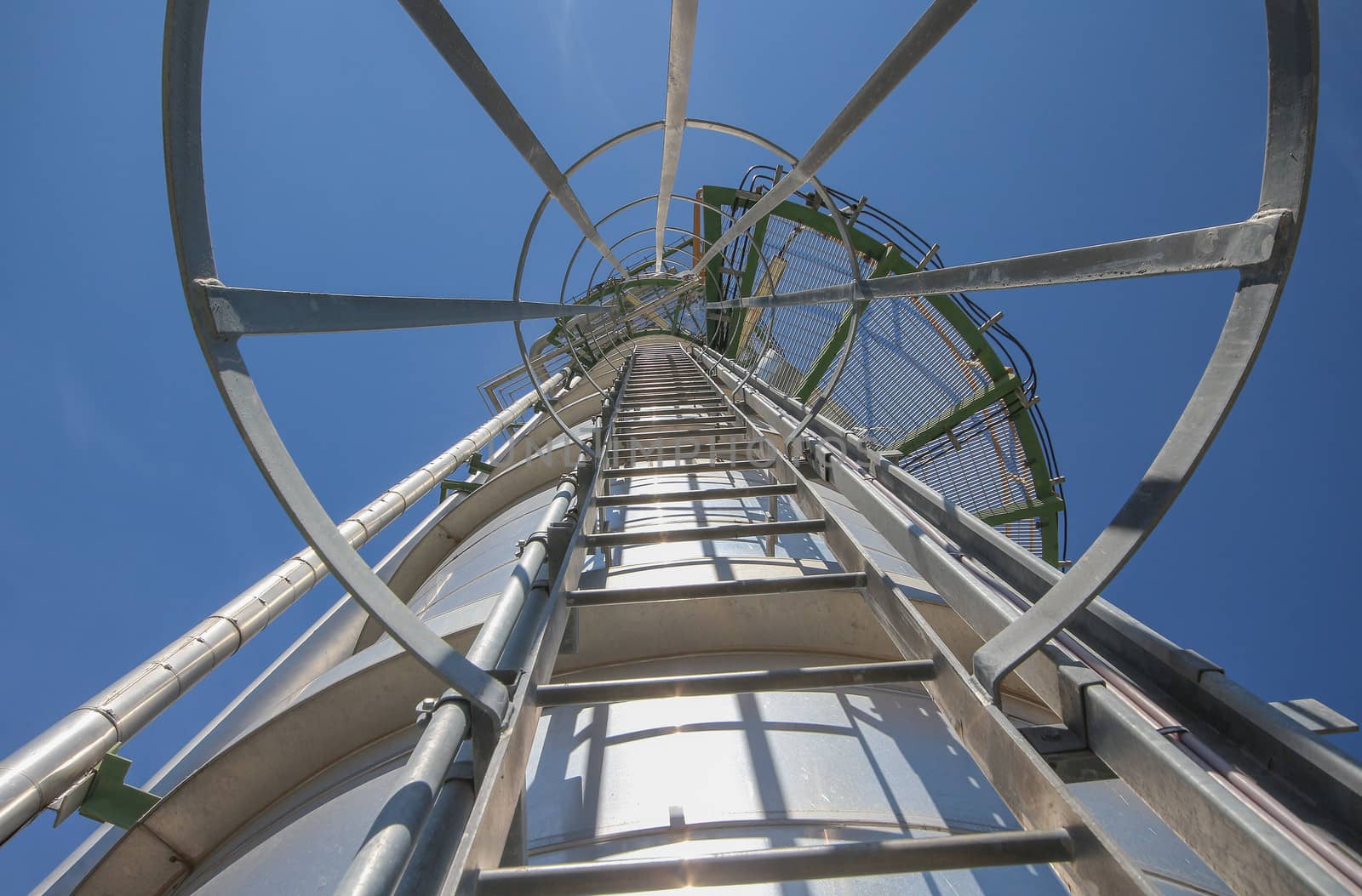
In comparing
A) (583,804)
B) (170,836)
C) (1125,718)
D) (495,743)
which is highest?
(495,743)

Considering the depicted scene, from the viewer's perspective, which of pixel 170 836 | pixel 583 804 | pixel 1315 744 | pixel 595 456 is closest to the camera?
pixel 1315 744

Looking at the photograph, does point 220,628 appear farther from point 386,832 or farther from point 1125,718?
point 1125,718

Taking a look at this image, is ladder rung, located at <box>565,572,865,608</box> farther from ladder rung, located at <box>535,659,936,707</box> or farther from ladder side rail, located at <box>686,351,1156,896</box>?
ladder rung, located at <box>535,659,936,707</box>

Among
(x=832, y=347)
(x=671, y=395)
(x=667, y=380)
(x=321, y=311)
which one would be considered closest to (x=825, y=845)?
(x=321, y=311)

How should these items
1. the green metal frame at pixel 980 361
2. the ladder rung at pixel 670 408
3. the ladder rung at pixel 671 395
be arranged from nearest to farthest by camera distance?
the ladder rung at pixel 670 408, the ladder rung at pixel 671 395, the green metal frame at pixel 980 361

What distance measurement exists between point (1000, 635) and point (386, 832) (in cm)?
146

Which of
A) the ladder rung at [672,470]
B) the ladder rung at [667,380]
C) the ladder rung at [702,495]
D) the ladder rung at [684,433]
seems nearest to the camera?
the ladder rung at [702,495]

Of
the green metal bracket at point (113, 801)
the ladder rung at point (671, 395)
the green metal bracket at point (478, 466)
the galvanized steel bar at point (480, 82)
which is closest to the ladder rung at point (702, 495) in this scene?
the galvanized steel bar at point (480, 82)

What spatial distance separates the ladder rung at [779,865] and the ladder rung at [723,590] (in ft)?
3.55

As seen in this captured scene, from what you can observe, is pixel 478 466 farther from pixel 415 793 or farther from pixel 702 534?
pixel 415 793

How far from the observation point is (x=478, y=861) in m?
1.32

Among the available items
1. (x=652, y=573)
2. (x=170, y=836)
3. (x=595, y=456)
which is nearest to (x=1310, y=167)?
(x=652, y=573)

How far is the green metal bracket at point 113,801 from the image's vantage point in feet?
8.82

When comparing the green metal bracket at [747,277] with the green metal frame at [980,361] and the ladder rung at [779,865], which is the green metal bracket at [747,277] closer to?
the green metal frame at [980,361]
